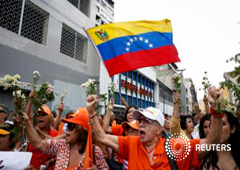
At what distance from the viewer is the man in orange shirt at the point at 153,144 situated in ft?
6.22

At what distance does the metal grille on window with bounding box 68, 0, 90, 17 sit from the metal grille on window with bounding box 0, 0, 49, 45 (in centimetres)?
286

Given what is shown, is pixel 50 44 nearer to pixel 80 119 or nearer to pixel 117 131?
pixel 117 131

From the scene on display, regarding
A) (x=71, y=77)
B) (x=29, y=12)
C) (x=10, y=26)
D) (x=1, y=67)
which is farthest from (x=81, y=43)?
(x=1, y=67)

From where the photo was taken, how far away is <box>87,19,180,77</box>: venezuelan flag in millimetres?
4621

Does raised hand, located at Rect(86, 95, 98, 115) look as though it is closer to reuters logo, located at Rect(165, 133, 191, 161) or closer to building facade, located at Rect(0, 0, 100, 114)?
reuters logo, located at Rect(165, 133, 191, 161)

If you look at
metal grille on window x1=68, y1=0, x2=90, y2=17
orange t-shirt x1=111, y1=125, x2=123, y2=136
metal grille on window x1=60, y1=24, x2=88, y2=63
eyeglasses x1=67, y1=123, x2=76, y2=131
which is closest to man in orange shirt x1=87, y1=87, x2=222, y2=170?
eyeglasses x1=67, y1=123, x2=76, y2=131

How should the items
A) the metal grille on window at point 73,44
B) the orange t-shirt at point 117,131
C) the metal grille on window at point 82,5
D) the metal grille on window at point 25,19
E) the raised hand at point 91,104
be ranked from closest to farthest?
the raised hand at point 91,104
the orange t-shirt at point 117,131
the metal grille on window at point 25,19
the metal grille on window at point 73,44
the metal grille on window at point 82,5

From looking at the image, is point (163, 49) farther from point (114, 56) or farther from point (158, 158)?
point (158, 158)

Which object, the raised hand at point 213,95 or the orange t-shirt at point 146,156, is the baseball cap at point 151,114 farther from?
the raised hand at point 213,95

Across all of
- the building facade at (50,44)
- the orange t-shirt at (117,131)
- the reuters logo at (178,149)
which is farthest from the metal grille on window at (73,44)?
the reuters logo at (178,149)

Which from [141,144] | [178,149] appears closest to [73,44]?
[141,144]

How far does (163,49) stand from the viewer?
16.0 feet

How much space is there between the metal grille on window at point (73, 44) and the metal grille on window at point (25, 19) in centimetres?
129

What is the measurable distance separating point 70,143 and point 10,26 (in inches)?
281
